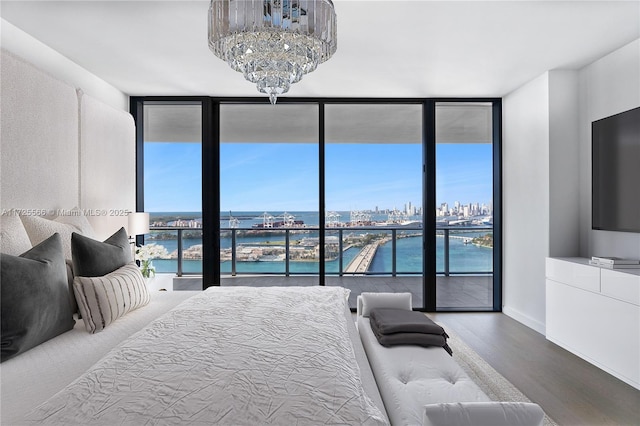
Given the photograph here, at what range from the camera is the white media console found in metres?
2.67

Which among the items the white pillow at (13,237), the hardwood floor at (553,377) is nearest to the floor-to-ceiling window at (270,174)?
the hardwood floor at (553,377)

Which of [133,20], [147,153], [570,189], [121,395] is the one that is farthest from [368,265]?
[121,395]

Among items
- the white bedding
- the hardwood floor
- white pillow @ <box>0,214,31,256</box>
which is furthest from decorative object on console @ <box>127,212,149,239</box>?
the hardwood floor

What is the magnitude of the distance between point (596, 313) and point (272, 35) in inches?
129

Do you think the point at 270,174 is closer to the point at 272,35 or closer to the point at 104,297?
the point at 272,35

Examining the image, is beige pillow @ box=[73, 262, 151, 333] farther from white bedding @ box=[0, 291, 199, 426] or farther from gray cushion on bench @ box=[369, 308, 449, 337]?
gray cushion on bench @ box=[369, 308, 449, 337]

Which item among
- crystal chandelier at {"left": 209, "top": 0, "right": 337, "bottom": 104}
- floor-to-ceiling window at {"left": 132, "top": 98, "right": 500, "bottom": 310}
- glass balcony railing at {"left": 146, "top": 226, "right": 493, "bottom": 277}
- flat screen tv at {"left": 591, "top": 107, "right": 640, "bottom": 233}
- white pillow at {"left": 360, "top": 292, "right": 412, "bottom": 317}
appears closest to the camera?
crystal chandelier at {"left": 209, "top": 0, "right": 337, "bottom": 104}

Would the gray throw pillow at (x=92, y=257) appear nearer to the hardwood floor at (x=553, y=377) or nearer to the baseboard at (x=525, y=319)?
the hardwood floor at (x=553, y=377)

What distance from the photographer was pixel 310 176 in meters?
4.74

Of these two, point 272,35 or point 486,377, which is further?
point 486,377

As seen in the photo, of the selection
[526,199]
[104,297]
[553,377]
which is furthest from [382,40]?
[553,377]

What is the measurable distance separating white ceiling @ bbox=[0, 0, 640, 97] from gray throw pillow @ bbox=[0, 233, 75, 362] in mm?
1865

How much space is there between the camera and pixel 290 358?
4.63 feet

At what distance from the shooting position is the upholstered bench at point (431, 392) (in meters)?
1.17
